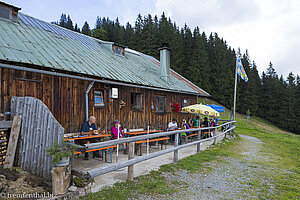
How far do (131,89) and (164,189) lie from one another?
6125mm

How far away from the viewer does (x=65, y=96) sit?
280 inches

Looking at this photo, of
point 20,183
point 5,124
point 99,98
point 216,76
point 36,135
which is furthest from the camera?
point 216,76

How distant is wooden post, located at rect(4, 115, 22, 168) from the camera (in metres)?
4.82

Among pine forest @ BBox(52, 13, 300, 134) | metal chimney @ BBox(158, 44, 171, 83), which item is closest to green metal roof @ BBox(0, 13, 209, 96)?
metal chimney @ BBox(158, 44, 171, 83)

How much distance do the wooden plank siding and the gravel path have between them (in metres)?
4.04

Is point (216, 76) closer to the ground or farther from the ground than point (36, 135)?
farther from the ground

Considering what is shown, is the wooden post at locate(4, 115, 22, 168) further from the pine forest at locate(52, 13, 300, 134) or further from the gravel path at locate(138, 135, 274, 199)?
the pine forest at locate(52, 13, 300, 134)

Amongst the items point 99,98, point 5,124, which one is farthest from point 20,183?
point 99,98

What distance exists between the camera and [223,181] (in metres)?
5.61

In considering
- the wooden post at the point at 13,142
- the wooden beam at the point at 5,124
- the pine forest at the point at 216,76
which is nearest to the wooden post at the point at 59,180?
the wooden post at the point at 13,142

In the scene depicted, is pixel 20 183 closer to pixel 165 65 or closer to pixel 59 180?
pixel 59 180

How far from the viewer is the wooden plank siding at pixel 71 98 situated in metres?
5.74

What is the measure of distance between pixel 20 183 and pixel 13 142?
1.38 meters

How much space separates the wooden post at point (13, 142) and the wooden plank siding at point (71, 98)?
0.88 meters
